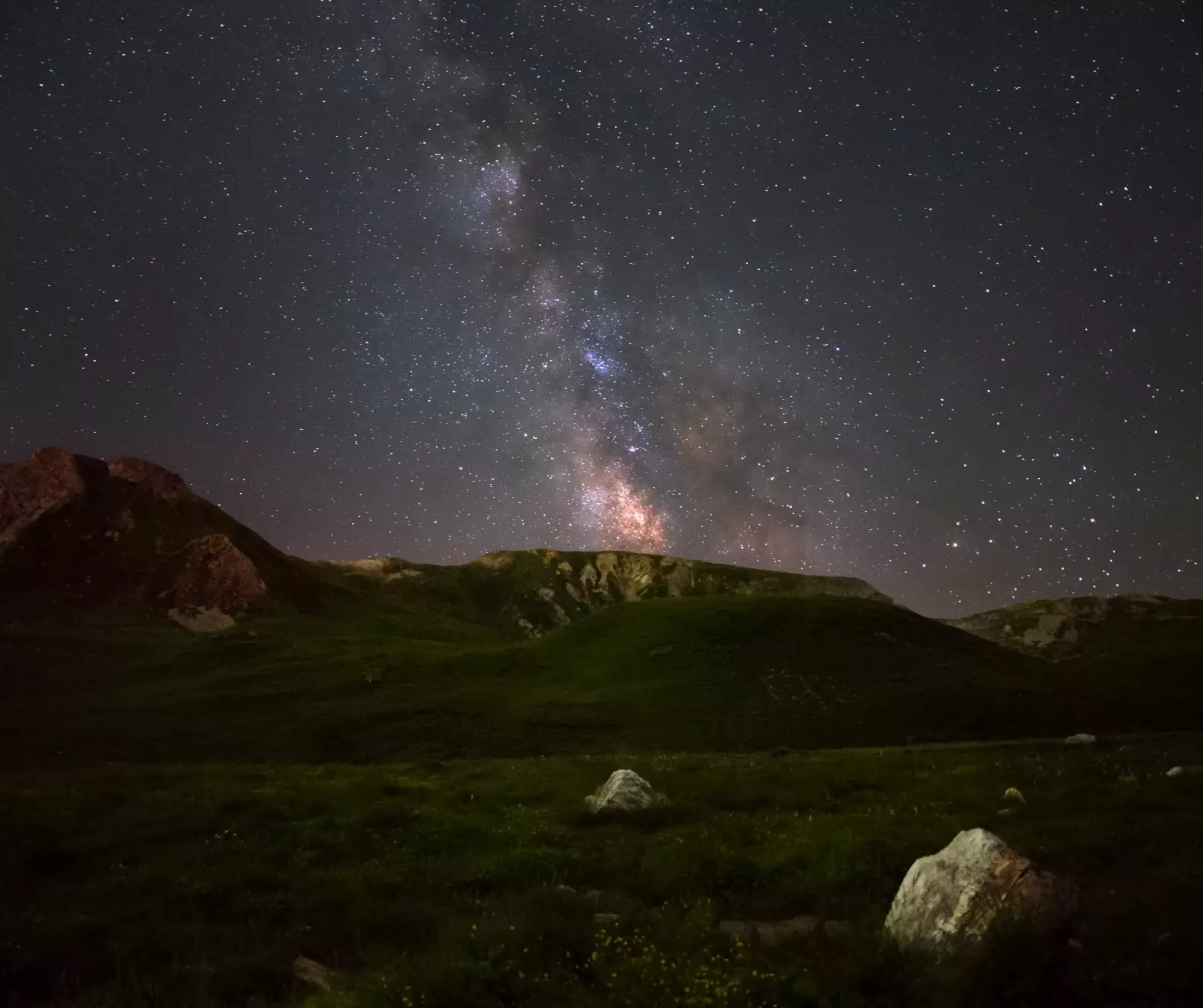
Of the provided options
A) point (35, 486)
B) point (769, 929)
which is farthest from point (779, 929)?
point (35, 486)

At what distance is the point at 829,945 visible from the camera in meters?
9.41

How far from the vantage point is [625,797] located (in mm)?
21000

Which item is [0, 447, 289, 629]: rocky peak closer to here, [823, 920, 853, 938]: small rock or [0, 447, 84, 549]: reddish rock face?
[0, 447, 84, 549]: reddish rock face

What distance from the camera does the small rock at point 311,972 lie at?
9914 mm

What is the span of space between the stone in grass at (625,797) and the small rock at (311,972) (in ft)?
34.9

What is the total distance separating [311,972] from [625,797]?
1175cm

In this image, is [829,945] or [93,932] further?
[93,932]

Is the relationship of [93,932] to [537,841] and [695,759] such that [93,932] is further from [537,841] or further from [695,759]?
[695,759]

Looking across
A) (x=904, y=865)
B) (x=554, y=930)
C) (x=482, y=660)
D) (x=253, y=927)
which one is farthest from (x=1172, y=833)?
(x=482, y=660)

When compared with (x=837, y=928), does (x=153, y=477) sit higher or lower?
higher

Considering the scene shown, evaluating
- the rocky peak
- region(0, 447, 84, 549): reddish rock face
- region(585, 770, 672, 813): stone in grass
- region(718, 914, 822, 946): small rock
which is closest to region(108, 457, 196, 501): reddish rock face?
the rocky peak

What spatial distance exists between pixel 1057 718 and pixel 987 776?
52.5m

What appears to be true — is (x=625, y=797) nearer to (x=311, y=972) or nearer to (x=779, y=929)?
(x=779, y=929)

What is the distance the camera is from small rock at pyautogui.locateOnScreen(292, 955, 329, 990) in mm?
9914
